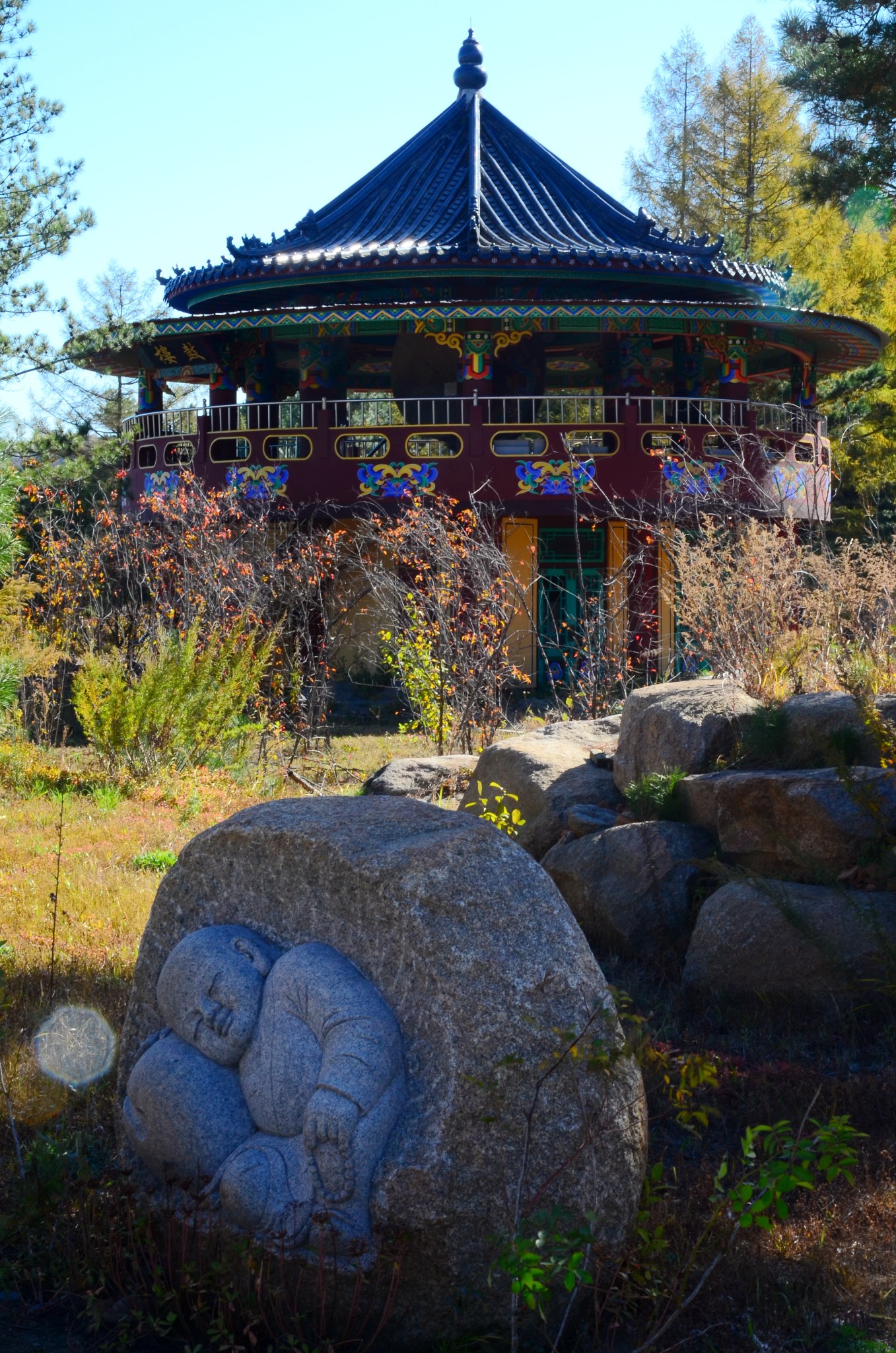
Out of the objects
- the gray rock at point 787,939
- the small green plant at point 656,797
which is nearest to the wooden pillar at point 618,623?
the small green plant at point 656,797

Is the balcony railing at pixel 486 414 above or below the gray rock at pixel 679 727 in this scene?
above

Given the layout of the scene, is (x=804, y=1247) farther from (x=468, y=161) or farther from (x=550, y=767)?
(x=468, y=161)

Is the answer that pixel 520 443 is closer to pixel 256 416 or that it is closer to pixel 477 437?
pixel 477 437

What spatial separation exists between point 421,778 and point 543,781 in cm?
213

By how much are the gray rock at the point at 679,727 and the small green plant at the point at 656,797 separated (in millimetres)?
127

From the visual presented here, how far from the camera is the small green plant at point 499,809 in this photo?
6.61m

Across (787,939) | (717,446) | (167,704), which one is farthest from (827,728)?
(717,446)

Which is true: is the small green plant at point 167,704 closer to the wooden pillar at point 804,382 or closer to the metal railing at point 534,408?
the metal railing at point 534,408

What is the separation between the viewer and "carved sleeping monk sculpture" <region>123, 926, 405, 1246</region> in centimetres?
309

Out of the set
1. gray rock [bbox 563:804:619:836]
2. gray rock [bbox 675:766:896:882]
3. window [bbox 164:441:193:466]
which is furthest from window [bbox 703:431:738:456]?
gray rock [bbox 675:766:896:882]

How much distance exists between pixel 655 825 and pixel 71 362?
1552cm

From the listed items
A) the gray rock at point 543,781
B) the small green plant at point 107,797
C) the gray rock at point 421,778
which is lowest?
the small green plant at point 107,797

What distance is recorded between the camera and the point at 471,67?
2236cm

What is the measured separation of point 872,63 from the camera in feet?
23.3
